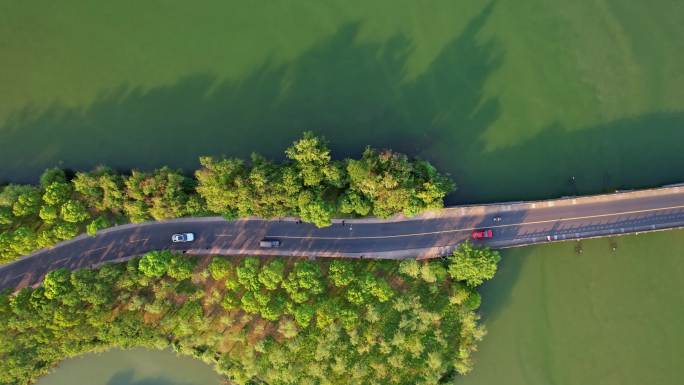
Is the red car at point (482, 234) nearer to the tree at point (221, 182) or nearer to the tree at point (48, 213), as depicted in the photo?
the tree at point (221, 182)

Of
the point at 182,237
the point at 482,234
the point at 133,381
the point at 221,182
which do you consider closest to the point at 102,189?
the point at 182,237

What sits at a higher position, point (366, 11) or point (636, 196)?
point (366, 11)

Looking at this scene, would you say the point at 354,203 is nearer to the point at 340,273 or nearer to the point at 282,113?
the point at 340,273

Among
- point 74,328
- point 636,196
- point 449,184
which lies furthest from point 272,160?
point 636,196

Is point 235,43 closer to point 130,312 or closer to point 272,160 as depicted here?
point 272,160

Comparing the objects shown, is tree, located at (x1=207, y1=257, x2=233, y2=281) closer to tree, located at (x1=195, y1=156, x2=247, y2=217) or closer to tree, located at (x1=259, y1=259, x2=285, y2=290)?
tree, located at (x1=259, y1=259, x2=285, y2=290)

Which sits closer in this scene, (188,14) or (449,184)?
(449,184)
